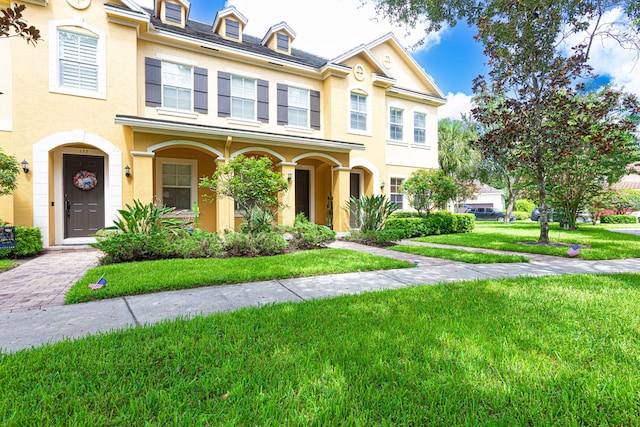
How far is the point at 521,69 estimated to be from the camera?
28.1 feet

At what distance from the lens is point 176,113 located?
10477 mm

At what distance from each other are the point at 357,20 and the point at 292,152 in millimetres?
4674

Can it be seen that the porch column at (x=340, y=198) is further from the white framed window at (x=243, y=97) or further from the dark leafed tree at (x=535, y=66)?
the dark leafed tree at (x=535, y=66)

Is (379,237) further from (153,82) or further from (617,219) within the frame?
(617,219)

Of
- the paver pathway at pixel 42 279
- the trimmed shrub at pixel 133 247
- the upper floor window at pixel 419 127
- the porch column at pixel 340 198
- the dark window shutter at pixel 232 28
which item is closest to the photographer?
the paver pathway at pixel 42 279

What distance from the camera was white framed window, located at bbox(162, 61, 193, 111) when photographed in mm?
10461

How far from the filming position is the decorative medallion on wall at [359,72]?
13.4 metres

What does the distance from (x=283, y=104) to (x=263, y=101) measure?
2.71ft

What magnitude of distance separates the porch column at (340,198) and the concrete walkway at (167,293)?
18.3 feet

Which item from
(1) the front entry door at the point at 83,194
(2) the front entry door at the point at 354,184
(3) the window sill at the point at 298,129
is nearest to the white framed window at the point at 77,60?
(1) the front entry door at the point at 83,194

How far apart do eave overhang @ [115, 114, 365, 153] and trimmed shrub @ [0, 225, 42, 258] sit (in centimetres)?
345

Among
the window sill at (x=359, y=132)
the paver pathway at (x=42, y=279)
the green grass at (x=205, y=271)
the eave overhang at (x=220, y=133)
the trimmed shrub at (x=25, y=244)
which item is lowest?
the paver pathway at (x=42, y=279)

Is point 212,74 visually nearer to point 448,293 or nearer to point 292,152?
point 292,152

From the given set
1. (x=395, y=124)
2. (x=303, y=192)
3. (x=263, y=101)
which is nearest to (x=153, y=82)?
(x=263, y=101)
